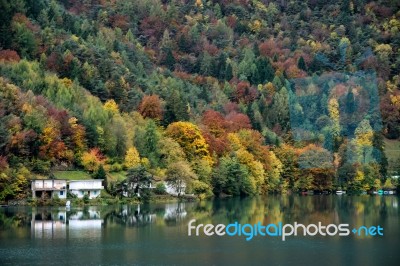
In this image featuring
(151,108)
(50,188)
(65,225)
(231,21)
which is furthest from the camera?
(231,21)

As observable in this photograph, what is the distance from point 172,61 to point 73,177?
279ft

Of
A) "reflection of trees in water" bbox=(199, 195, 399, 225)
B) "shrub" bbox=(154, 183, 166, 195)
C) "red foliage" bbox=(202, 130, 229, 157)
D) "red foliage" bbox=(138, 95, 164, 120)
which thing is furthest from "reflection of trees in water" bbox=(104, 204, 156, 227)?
"red foliage" bbox=(138, 95, 164, 120)

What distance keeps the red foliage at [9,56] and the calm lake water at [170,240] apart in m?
32.0

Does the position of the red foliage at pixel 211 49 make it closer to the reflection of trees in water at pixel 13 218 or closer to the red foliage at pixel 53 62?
the red foliage at pixel 53 62

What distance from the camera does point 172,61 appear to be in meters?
160

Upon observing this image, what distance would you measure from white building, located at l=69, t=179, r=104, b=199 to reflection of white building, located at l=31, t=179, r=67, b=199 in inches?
31.6

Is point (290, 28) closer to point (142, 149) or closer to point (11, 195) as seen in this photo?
point (142, 149)

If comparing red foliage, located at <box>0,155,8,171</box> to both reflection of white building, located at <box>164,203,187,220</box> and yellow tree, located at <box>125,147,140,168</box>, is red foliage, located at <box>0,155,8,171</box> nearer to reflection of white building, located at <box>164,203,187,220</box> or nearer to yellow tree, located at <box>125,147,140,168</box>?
reflection of white building, located at <box>164,203,187,220</box>

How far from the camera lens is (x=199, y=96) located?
132m

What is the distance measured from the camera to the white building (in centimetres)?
7431

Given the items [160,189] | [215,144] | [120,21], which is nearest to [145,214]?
[160,189]

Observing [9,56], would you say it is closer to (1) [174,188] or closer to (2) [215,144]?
(2) [215,144]

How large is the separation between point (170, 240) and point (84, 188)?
87.0ft

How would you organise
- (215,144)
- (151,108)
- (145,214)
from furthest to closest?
(151,108) < (215,144) < (145,214)
